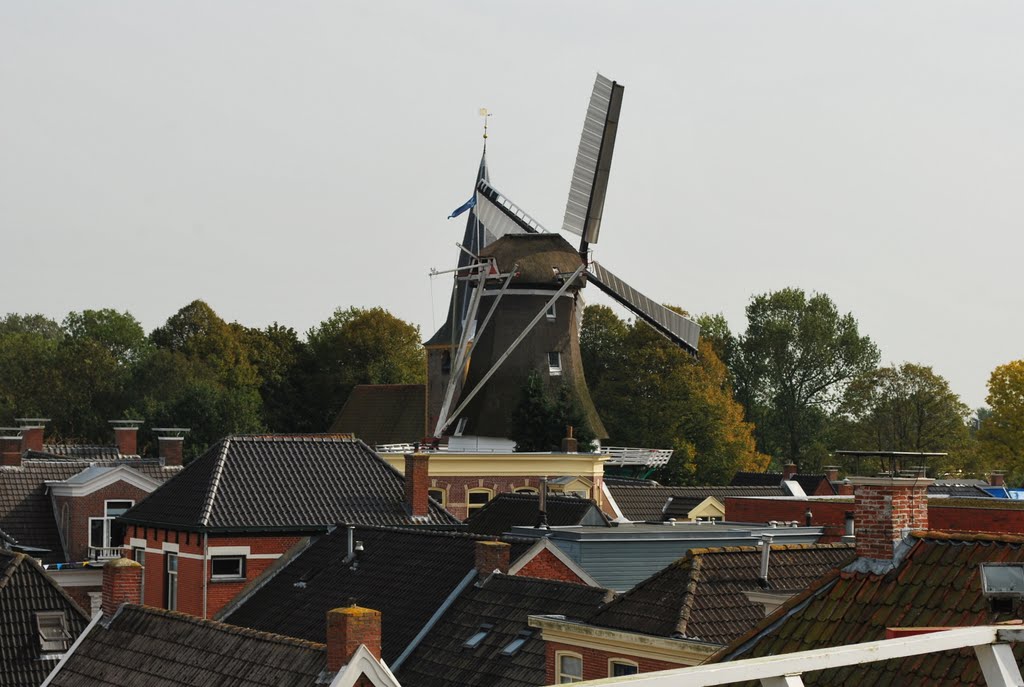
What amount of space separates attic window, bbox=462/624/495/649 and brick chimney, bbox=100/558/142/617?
20.2 ft

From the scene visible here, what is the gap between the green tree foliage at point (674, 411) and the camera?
96.3m

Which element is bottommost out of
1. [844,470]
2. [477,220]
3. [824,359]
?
[844,470]

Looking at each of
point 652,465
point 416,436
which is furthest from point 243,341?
point 652,465

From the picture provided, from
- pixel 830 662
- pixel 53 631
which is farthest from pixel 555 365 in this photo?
pixel 830 662

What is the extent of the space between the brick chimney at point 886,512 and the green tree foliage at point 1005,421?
7317cm

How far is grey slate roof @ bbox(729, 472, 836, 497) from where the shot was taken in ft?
265

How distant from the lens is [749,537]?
110 feet

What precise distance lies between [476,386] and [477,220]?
47.7ft

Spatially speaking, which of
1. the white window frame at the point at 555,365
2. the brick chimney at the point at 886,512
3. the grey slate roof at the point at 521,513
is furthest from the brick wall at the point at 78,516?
the brick chimney at the point at 886,512

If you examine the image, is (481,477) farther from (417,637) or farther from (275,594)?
(417,637)

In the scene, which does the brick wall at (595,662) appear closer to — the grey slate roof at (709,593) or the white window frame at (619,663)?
the white window frame at (619,663)

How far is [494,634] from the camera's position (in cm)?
2767

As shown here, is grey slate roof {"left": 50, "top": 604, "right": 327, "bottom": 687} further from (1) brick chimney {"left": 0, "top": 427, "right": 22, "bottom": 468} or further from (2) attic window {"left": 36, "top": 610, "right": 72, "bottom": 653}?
(1) brick chimney {"left": 0, "top": 427, "right": 22, "bottom": 468}

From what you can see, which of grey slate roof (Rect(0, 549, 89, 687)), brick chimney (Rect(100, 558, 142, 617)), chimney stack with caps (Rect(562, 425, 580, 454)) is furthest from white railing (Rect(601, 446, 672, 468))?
brick chimney (Rect(100, 558, 142, 617))
